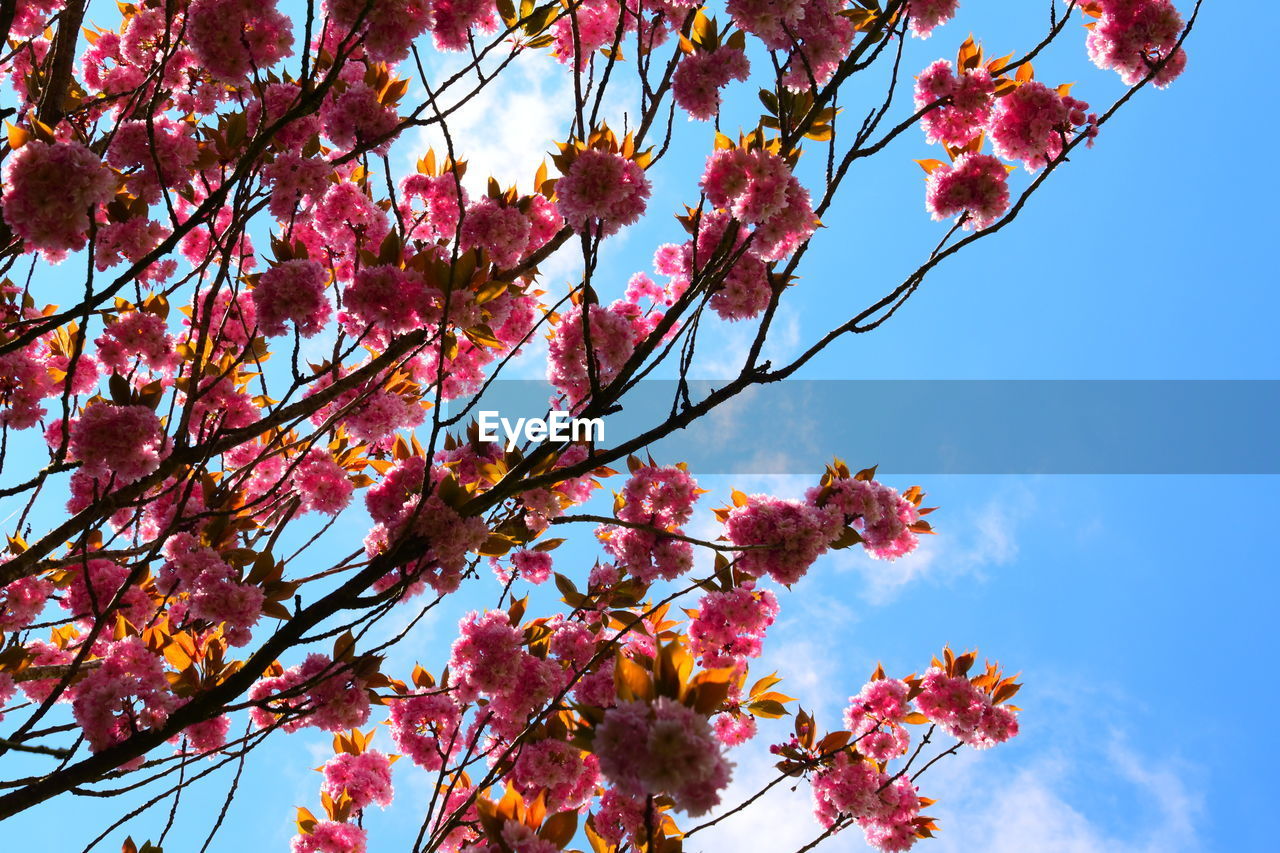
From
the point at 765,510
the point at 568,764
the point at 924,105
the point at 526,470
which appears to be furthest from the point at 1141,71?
the point at 568,764

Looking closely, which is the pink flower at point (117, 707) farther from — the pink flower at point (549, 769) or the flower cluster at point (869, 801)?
the flower cluster at point (869, 801)

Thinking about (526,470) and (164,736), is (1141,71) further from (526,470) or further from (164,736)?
(164,736)

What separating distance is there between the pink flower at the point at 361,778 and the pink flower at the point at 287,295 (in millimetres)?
2154

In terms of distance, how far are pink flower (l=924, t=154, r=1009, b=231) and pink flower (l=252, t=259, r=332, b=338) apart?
2604 millimetres

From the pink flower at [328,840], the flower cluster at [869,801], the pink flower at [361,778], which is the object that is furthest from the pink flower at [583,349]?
the flower cluster at [869,801]

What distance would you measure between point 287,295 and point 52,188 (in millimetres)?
732

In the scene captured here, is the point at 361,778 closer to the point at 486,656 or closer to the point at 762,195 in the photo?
the point at 486,656

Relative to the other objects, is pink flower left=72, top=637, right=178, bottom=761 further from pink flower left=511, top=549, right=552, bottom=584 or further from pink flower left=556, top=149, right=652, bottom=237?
pink flower left=556, top=149, right=652, bottom=237

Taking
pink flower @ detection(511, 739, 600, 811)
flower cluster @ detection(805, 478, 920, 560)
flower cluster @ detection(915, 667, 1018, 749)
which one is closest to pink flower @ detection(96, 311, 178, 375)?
pink flower @ detection(511, 739, 600, 811)

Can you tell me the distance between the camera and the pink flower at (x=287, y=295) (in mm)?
2873

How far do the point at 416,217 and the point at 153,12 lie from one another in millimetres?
1844

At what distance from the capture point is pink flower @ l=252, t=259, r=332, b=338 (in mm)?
2873

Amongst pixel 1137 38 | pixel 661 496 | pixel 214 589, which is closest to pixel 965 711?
pixel 661 496

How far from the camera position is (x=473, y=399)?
2.81 meters
